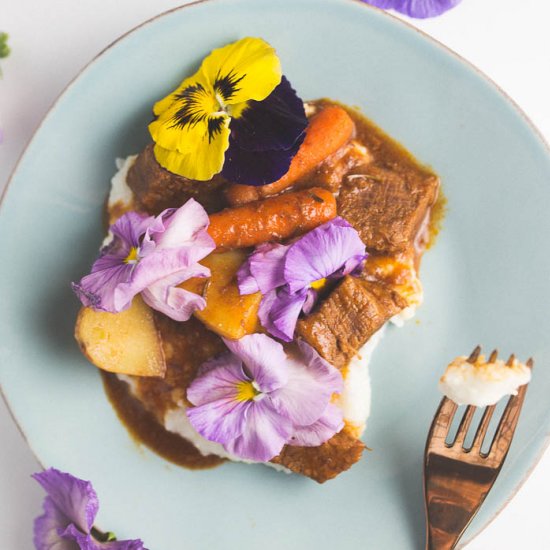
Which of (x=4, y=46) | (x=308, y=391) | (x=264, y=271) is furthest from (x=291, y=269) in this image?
(x=4, y=46)

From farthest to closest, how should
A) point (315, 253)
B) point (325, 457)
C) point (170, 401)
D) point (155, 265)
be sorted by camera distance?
1. point (170, 401)
2. point (325, 457)
3. point (315, 253)
4. point (155, 265)

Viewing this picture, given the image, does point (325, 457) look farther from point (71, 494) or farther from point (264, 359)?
point (71, 494)

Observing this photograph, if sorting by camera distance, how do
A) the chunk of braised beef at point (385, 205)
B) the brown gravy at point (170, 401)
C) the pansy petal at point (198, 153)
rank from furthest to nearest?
the brown gravy at point (170, 401), the chunk of braised beef at point (385, 205), the pansy petal at point (198, 153)

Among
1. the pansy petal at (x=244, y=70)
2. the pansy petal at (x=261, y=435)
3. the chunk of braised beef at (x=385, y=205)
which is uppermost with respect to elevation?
the pansy petal at (x=244, y=70)

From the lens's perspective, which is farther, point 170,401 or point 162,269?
point 170,401

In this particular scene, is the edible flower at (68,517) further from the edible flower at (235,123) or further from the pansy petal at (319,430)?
the edible flower at (235,123)

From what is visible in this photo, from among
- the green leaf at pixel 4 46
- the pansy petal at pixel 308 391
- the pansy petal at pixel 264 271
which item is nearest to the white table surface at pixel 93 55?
the green leaf at pixel 4 46

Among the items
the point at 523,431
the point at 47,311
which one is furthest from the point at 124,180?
the point at 523,431

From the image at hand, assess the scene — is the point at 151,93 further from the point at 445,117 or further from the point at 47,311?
the point at 445,117
